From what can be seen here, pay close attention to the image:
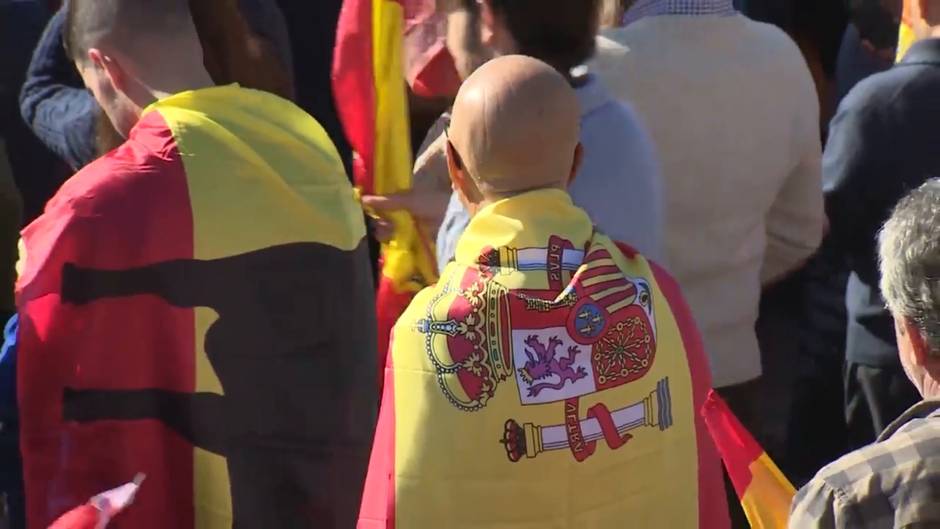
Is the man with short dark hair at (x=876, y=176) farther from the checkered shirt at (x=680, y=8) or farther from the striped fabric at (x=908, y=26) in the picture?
the checkered shirt at (x=680, y=8)

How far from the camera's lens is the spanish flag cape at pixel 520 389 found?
2193 millimetres

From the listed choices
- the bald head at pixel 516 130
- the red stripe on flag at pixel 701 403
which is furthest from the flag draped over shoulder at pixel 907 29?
the bald head at pixel 516 130

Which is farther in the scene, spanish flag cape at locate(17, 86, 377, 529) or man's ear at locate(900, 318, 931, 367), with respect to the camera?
spanish flag cape at locate(17, 86, 377, 529)

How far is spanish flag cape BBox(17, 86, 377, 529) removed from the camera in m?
2.37

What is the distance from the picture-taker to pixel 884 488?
6.32ft

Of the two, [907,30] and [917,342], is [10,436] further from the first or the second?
[907,30]

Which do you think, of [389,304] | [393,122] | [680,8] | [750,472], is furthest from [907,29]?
[750,472]

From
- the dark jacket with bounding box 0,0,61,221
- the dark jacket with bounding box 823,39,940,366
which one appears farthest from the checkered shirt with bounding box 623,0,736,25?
the dark jacket with bounding box 0,0,61,221

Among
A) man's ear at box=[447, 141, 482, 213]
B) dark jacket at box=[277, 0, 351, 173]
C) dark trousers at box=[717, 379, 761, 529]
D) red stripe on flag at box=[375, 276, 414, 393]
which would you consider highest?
man's ear at box=[447, 141, 482, 213]

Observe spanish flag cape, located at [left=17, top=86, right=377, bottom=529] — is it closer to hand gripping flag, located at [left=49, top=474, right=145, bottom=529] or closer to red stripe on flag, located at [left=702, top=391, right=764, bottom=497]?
hand gripping flag, located at [left=49, top=474, right=145, bottom=529]

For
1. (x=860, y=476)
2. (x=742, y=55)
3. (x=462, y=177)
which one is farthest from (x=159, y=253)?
(x=742, y=55)

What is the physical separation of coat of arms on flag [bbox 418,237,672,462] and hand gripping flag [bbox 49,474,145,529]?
0.48 meters

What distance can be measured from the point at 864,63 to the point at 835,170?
1.46 meters

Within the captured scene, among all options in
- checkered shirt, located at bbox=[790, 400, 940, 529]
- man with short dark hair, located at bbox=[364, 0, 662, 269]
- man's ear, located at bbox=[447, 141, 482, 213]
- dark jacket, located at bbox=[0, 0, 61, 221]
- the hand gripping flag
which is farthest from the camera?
dark jacket, located at bbox=[0, 0, 61, 221]
